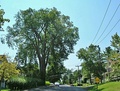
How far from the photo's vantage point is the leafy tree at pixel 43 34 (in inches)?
2574

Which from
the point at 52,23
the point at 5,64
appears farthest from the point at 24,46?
the point at 5,64

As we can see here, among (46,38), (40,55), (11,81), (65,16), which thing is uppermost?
(65,16)

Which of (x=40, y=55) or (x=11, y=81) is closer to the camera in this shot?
(x=11, y=81)

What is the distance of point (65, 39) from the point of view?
221 feet

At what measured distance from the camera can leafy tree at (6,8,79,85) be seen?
→ 65.4 meters

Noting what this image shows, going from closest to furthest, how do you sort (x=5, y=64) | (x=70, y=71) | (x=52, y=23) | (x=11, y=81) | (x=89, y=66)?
(x=5, y=64)
(x=11, y=81)
(x=52, y=23)
(x=89, y=66)
(x=70, y=71)

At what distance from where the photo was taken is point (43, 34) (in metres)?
69.8

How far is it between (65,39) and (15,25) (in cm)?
1351

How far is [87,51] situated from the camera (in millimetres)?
81375

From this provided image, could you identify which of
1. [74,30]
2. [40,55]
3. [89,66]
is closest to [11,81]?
[40,55]

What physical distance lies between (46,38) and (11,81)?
28.2 metres

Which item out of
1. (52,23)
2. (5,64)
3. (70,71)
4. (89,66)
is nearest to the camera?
(5,64)

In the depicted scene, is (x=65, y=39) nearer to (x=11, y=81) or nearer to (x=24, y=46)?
(x=24, y=46)

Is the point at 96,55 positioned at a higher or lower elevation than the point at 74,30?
lower
